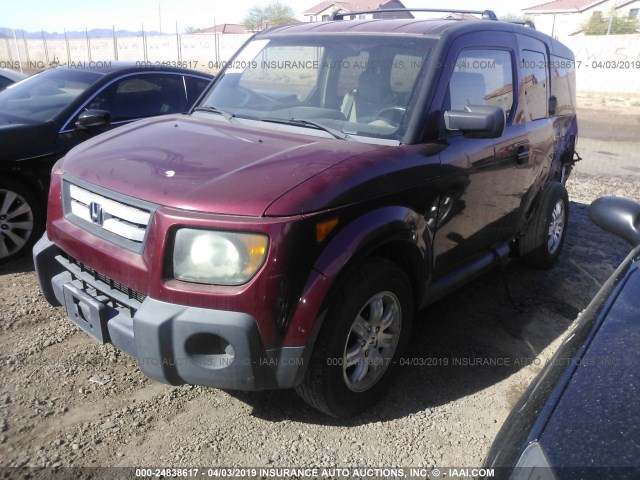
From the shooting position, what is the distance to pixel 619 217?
248 centimetres

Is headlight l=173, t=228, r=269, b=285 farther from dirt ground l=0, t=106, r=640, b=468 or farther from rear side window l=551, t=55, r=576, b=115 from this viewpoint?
rear side window l=551, t=55, r=576, b=115

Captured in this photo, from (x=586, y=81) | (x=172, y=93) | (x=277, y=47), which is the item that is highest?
(x=277, y=47)

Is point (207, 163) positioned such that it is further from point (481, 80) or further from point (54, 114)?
point (54, 114)

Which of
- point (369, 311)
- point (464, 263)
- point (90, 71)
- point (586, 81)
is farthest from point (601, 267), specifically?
point (586, 81)

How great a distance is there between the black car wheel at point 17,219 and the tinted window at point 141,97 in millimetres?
1071

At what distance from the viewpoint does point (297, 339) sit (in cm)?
230

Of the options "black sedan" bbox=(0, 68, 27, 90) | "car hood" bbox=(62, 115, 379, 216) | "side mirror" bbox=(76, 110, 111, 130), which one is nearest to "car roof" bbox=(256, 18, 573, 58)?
"car hood" bbox=(62, 115, 379, 216)

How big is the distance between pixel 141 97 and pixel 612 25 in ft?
175

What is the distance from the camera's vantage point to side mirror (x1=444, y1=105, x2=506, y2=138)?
290cm

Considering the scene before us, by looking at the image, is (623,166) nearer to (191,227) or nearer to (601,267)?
(601,267)

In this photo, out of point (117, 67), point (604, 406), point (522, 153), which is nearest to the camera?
point (604, 406)

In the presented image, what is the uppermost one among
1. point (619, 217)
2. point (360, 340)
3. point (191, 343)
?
point (619, 217)

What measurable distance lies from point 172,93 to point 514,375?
14.4 ft

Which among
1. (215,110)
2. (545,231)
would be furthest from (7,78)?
(545,231)
